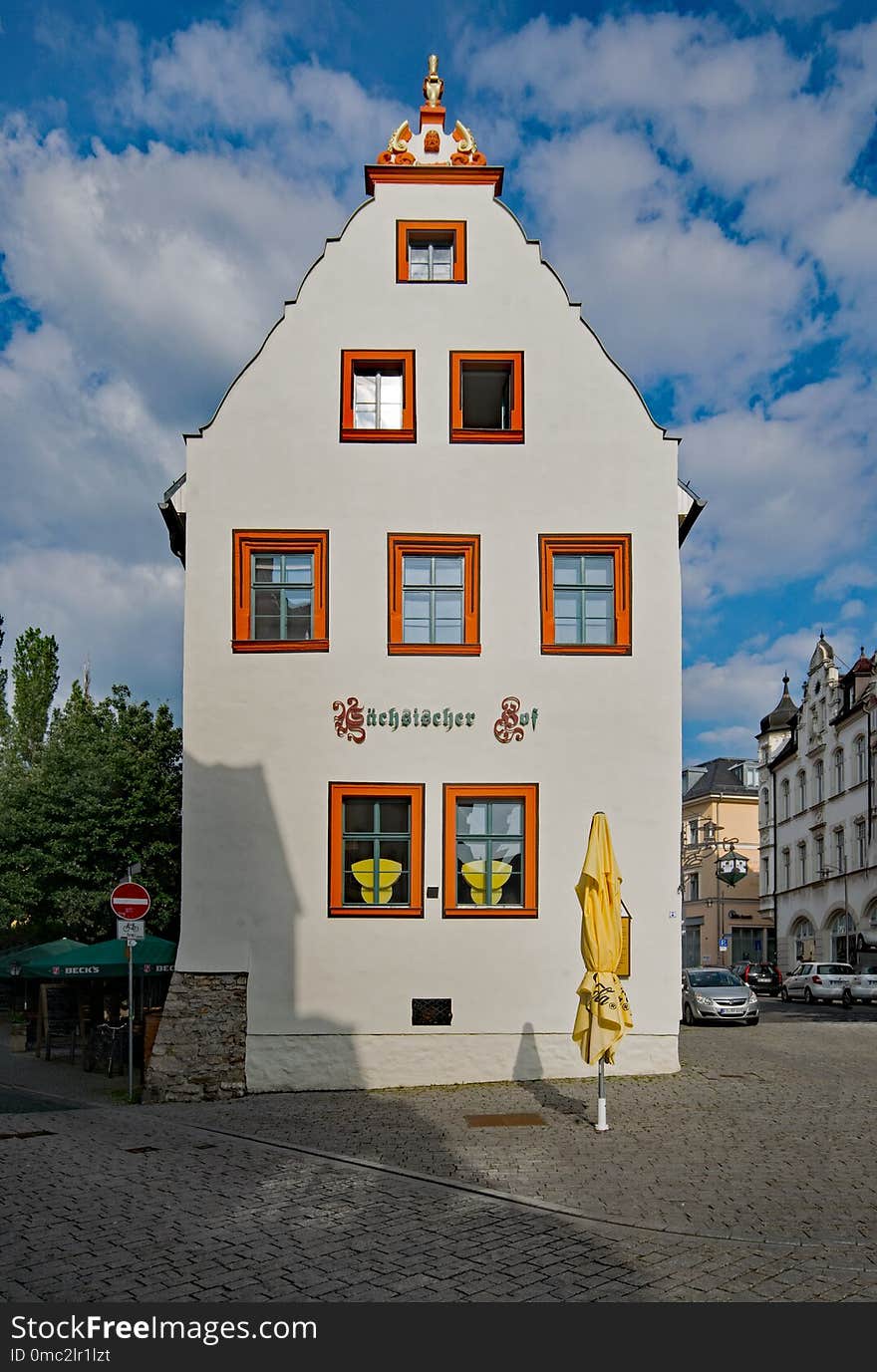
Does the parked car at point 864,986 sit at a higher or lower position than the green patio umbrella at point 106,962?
lower

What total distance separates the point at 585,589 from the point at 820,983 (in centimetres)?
3114

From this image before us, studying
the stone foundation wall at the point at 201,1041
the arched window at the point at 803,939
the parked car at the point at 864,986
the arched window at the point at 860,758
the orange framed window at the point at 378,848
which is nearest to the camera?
the stone foundation wall at the point at 201,1041

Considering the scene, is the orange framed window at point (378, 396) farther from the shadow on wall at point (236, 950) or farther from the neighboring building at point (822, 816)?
the neighboring building at point (822, 816)

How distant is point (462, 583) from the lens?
18.2 metres

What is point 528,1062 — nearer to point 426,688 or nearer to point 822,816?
point 426,688

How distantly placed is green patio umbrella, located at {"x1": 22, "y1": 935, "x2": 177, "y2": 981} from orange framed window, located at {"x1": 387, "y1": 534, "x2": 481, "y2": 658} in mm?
6353

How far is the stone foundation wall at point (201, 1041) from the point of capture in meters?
16.4

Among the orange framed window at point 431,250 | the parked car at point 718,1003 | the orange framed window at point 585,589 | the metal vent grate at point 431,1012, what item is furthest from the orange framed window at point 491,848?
the parked car at point 718,1003

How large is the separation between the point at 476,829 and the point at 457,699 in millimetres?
1848

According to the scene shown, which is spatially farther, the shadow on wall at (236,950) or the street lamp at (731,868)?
the street lamp at (731,868)

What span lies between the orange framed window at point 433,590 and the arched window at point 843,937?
43318 millimetres

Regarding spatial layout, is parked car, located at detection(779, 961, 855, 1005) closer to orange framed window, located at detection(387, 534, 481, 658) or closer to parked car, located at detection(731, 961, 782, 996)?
parked car, located at detection(731, 961, 782, 996)

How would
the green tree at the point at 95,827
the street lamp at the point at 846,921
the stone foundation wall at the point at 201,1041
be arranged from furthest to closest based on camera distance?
the street lamp at the point at 846,921
the green tree at the point at 95,827
the stone foundation wall at the point at 201,1041

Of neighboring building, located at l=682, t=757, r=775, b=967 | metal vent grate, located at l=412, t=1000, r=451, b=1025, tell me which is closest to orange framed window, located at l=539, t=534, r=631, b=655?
metal vent grate, located at l=412, t=1000, r=451, b=1025
